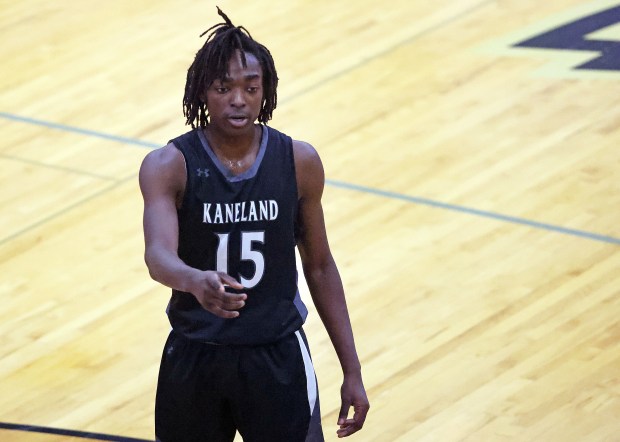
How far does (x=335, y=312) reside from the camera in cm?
296

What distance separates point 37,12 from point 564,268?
4921 millimetres

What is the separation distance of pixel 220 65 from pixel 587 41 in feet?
17.6

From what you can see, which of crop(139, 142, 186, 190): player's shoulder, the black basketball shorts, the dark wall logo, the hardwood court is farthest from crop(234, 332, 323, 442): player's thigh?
the dark wall logo

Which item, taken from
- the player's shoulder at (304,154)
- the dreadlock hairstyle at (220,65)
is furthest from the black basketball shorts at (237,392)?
the dreadlock hairstyle at (220,65)

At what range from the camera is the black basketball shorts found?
2826 millimetres

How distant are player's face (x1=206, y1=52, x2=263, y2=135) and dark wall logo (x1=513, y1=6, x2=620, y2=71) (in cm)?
488

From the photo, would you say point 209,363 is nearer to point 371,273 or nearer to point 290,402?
point 290,402

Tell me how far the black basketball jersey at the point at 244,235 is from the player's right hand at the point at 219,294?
319 mm

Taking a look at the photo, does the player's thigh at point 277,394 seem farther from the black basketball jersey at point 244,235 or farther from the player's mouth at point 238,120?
the player's mouth at point 238,120

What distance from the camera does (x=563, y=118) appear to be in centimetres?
675

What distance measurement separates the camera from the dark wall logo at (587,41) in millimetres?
7438

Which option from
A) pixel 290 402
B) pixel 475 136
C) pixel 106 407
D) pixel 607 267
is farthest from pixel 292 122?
pixel 290 402

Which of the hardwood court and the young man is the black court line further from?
the young man

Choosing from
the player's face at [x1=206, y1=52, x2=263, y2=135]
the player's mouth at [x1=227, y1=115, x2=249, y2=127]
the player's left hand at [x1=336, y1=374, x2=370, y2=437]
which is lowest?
the player's left hand at [x1=336, y1=374, x2=370, y2=437]
